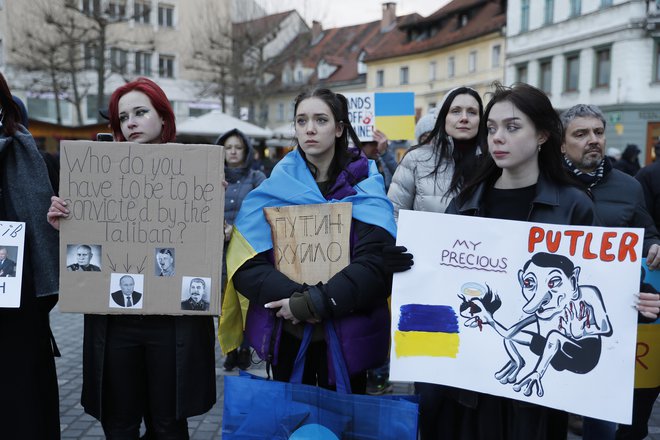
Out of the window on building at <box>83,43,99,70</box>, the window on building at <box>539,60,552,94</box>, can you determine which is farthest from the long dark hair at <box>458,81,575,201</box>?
the window on building at <box>539,60,552,94</box>

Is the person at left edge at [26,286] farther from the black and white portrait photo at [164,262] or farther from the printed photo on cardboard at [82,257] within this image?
the black and white portrait photo at [164,262]

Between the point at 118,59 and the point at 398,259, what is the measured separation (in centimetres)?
3716

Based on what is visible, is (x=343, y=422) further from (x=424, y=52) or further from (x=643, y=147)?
(x=424, y=52)

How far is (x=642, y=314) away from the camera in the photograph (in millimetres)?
2090

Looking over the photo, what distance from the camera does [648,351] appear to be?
9.41 feet

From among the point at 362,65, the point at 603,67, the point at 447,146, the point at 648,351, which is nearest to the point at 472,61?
the point at 603,67

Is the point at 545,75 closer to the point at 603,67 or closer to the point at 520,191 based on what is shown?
the point at 603,67

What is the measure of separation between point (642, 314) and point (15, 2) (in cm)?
3414

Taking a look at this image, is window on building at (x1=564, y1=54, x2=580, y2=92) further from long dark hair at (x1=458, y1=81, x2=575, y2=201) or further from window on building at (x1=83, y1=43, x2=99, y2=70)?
long dark hair at (x1=458, y1=81, x2=575, y2=201)

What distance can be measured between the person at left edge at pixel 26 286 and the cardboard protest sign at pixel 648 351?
2704mm

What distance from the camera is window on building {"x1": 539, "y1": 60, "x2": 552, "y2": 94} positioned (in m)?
28.8

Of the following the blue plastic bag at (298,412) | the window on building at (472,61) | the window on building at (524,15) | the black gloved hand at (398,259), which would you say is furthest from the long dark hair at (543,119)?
the window on building at (472,61)

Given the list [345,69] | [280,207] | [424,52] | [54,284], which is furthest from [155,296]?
[345,69]

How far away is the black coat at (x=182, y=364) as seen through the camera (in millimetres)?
2611
